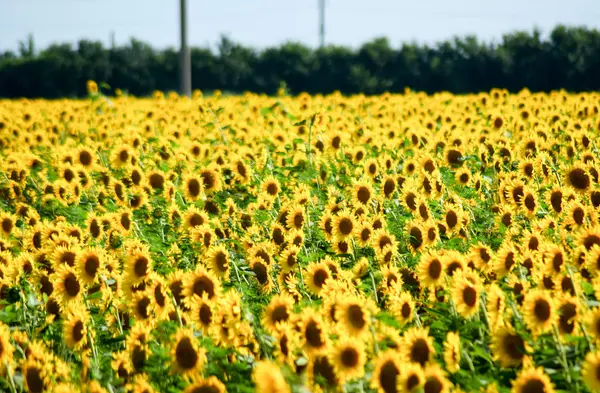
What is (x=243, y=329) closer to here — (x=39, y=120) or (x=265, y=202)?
(x=265, y=202)

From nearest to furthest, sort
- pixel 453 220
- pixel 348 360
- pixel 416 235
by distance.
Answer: pixel 348 360
pixel 416 235
pixel 453 220

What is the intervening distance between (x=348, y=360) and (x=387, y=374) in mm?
173

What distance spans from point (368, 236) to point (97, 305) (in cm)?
150

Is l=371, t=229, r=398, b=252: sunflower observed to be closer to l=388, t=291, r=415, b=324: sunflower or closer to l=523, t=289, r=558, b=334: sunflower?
l=388, t=291, r=415, b=324: sunflower

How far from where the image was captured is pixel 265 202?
5637 millimetres

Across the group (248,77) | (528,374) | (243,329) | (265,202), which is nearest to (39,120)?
(265,202)

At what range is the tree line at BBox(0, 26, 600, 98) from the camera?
1242 inches

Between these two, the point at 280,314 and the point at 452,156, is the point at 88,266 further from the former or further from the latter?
the point at 452,156

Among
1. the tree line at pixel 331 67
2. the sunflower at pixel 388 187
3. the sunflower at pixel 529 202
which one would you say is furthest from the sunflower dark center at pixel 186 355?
the tree line at pixel 331 67

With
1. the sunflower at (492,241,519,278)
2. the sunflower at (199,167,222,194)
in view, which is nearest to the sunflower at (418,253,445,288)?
the sunflower at (492,241,519,278)

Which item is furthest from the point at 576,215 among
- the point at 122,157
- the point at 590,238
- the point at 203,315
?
the point at 122,157

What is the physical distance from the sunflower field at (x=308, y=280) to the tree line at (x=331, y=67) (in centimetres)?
2542

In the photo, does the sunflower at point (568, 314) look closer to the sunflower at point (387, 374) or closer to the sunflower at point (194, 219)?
the sunflower at point (387, 374)

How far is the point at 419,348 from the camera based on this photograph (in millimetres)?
2676
